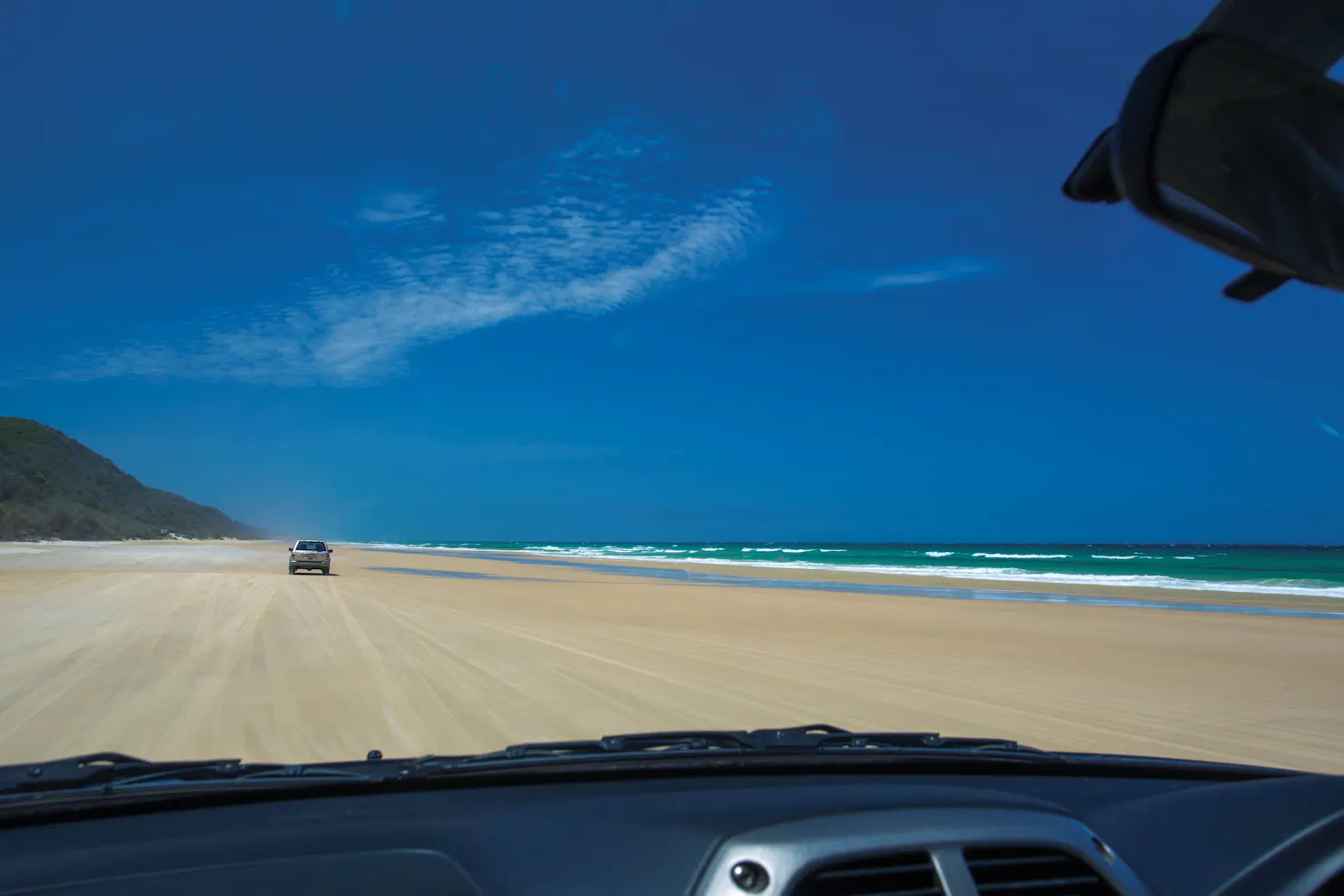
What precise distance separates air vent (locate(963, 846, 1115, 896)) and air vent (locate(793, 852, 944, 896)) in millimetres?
102

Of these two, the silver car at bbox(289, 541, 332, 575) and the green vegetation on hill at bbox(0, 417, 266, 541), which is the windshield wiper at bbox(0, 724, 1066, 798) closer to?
the silver car at bbox(289, 541, 332, 575)

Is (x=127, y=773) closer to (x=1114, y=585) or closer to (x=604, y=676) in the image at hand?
(x=604, y=676)

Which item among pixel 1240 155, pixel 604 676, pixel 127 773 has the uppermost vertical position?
pixel 1240 155

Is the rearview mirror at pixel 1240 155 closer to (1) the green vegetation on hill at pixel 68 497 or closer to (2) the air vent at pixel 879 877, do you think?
(2) the air vent at pixel 879 877

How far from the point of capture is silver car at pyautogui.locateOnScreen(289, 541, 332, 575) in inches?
1353

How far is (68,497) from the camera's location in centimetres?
12469

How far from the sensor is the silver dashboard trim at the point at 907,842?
1758 millimetres

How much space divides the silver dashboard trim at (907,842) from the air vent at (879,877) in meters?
0.02

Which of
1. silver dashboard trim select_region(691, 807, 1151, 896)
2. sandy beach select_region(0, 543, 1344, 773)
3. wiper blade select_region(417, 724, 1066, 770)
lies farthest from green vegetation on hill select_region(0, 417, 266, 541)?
silver dashboard trim select_region(691, 807, 1151, 896)

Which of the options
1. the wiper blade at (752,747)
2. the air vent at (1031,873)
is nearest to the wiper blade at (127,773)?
the wiper blade at (752,747)

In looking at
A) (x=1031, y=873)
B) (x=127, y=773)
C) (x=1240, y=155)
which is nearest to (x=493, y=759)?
(x=127, y=773)

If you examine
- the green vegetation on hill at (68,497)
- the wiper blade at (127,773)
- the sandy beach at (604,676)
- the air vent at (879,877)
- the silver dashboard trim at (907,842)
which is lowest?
the sandy beach at (604,676)

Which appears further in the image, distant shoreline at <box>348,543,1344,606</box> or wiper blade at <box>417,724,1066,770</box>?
distant shoreline at <box>348,543,1344,606</box>

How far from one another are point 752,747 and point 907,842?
1.20 meters
